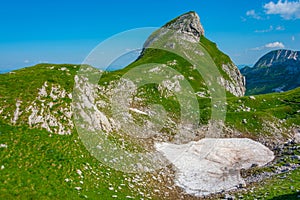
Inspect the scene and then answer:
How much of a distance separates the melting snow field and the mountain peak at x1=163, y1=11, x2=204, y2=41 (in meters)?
86.2

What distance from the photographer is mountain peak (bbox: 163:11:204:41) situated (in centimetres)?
12325

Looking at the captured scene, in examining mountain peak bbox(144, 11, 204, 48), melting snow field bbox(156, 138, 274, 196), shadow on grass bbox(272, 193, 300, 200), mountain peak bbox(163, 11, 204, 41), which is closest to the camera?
shadow on grass bbox(272, 193, 300, 200)

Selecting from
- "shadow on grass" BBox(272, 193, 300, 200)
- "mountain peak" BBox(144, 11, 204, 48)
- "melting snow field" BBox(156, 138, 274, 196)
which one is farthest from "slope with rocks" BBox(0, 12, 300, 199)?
"mountain peak" BBox(144, 11, 204, 48)

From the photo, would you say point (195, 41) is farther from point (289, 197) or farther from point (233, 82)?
point (289, 197)

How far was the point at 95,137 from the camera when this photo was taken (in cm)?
3175

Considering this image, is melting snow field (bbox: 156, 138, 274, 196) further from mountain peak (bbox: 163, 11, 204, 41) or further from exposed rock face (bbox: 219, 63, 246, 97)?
mountain peak (bbox: 163, 11, 204, 41)

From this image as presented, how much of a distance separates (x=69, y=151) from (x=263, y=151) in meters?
31.0

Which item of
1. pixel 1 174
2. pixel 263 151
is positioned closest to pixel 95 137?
pixel 1 174

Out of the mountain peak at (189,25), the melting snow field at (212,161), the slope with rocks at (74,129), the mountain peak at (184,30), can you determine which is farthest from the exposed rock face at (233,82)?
the melting snow field at (212,161)

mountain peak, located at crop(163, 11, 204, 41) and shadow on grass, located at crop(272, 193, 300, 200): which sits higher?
mountain peak, located at crop(163, 11, 204, 41)

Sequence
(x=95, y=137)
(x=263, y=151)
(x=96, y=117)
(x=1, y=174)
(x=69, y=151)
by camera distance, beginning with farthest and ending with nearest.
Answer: (x=263, y=151) < (x=96, y=117) < (x=95, y=137) < (x=69, y=151) < (x=1, y=174)

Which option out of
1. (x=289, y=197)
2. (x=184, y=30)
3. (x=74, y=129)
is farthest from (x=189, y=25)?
(x=289, y=197)

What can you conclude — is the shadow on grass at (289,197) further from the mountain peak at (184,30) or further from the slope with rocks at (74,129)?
the mountain peak at (184,30)

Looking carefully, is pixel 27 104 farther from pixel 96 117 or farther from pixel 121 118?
pixel 121 118
